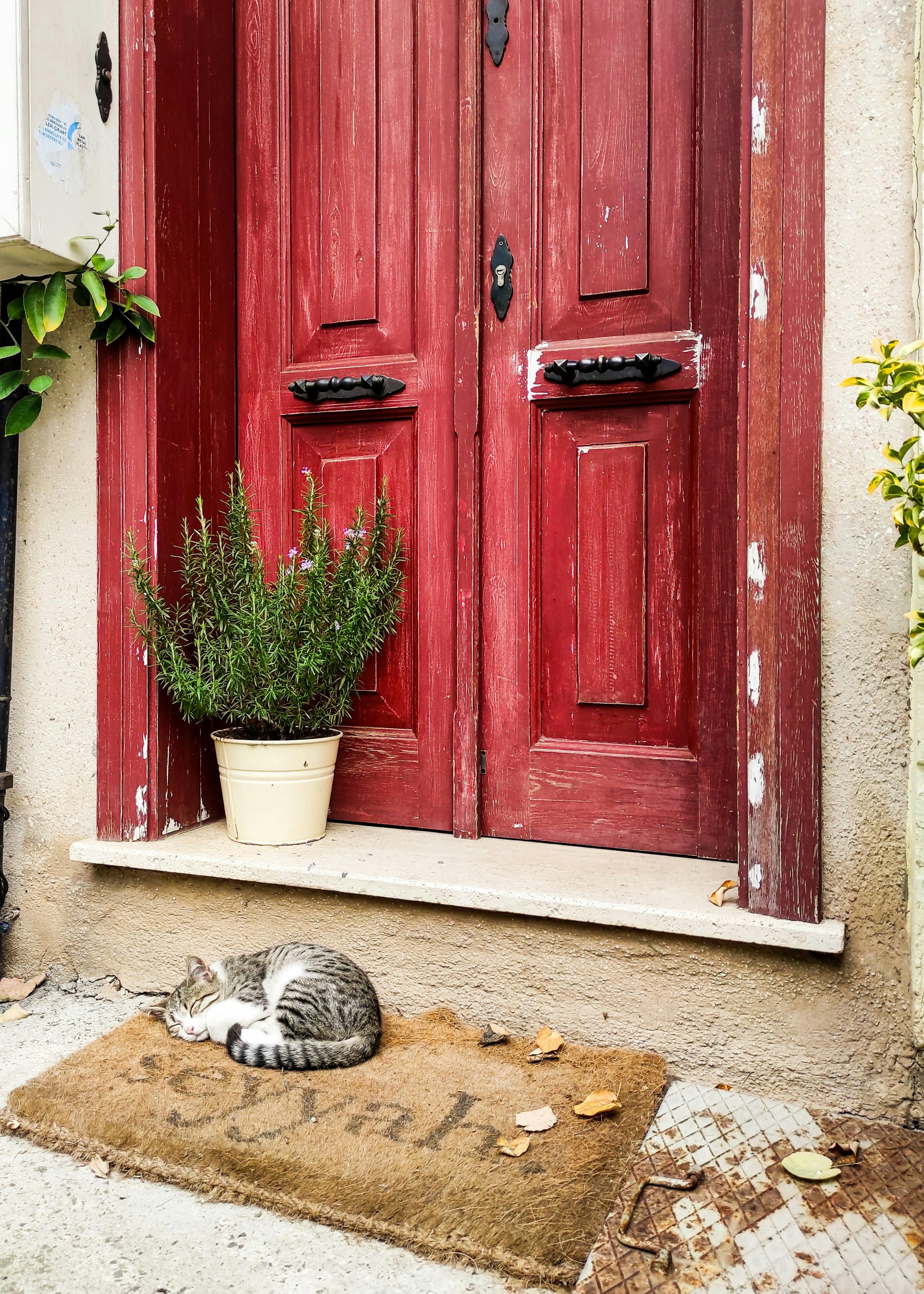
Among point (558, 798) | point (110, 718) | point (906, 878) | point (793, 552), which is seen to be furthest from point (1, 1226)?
point (793, 552)

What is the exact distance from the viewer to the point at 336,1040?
210 cm

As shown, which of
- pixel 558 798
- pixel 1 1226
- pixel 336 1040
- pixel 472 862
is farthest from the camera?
pixel 558 798

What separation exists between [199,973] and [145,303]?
171 centimetres

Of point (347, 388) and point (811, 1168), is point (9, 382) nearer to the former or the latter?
point (347, 388)

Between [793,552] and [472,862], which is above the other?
[793,552]

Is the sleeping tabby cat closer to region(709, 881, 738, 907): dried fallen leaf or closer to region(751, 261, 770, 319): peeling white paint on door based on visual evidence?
region(709, 881, 738, 907): dried fallen leaf

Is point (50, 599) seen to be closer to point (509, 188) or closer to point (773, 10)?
point (509, 188)

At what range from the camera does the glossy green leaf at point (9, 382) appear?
2.52m

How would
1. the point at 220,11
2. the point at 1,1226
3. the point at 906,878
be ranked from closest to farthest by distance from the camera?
the point at 1,1226, the point at 906,878, the point at 220,11

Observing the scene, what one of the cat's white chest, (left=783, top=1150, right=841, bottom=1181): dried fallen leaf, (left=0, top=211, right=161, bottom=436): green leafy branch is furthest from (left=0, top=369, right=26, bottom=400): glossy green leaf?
(left=783, top=1150, right=841, bottom=1181): dried fallen leaf

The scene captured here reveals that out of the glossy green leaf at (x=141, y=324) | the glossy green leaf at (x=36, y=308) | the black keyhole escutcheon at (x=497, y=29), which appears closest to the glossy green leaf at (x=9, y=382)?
the glossy green leaf at (x=36, y=308)

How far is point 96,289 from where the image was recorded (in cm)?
231


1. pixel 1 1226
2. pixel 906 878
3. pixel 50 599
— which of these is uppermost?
pixel 50 599

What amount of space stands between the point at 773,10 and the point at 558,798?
1877 millimetres
